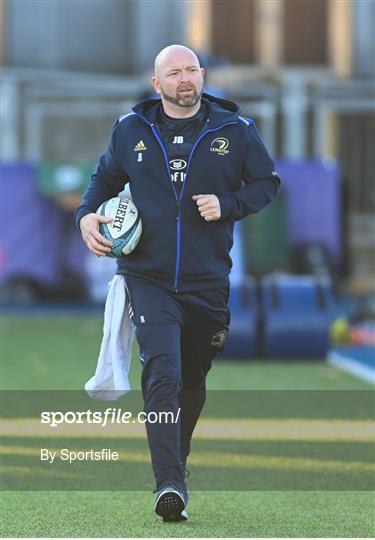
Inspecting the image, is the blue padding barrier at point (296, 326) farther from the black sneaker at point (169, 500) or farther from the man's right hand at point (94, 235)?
the black sneaker at point (169, 500)

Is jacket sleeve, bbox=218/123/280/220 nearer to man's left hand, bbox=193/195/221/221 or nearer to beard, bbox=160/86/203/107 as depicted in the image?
man's left hand, bbox=193/195/221/221

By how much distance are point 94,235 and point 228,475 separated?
1724 millimetres

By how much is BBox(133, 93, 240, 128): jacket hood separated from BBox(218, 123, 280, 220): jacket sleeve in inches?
4.2

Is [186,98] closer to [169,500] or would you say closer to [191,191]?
[191,191]

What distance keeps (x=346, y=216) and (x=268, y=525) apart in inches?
589

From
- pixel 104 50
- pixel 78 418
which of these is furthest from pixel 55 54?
pixel 78 418

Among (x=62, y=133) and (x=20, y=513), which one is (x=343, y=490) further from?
(x=62, y=133)

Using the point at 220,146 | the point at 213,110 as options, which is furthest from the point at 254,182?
the point at 213,110

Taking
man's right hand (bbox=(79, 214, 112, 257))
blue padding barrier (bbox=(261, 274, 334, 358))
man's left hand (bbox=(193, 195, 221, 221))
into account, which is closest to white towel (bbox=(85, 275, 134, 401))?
man's right hand (bbox=(79, 214, 112, 257))

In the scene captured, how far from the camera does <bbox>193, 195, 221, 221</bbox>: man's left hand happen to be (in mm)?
6051

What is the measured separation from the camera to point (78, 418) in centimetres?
952

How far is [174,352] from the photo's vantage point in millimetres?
6031

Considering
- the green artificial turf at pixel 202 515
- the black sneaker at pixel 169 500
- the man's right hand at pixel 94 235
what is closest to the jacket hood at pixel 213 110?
the man's right hand at pixel 94 235

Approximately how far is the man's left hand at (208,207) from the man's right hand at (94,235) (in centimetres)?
40
